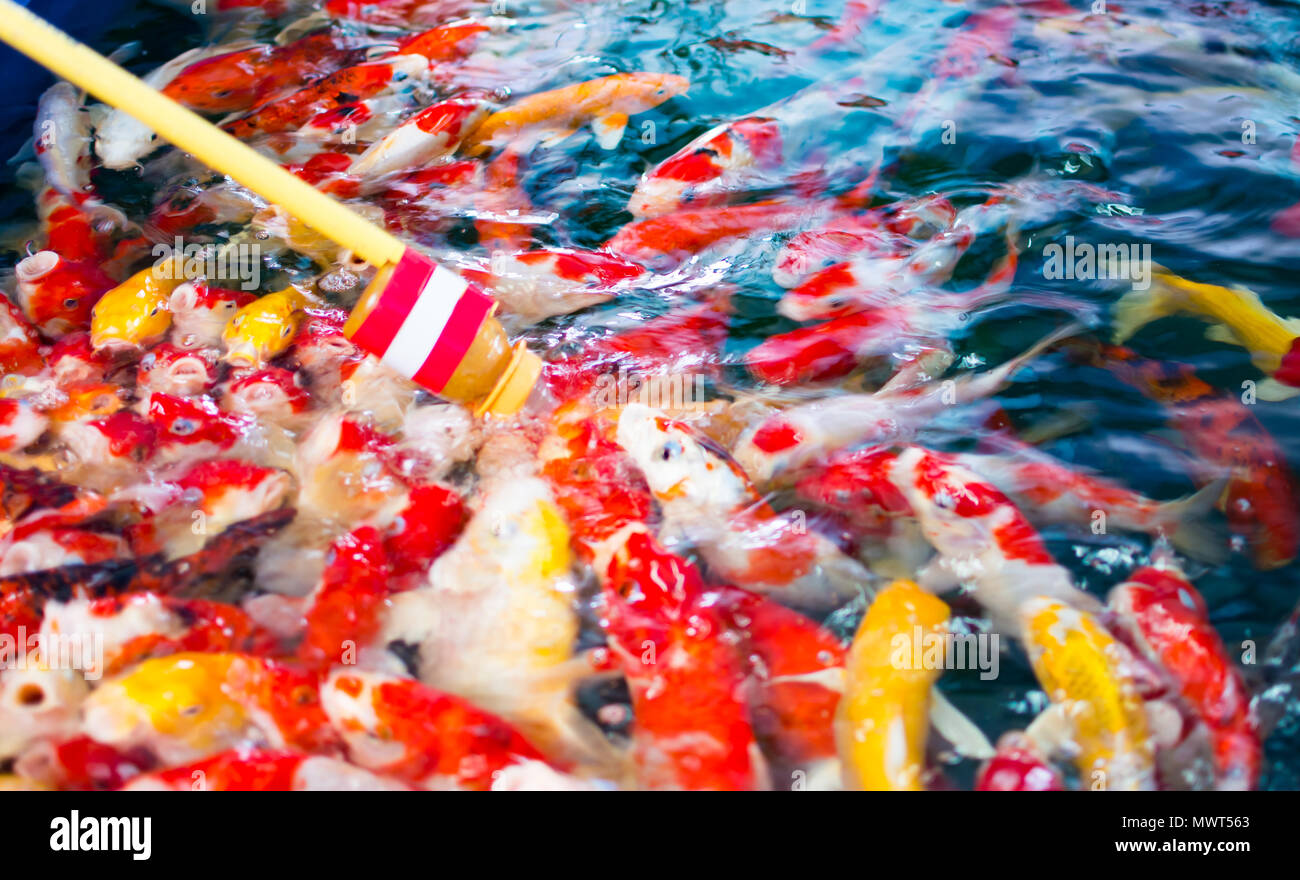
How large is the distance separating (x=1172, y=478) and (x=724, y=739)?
1340mm

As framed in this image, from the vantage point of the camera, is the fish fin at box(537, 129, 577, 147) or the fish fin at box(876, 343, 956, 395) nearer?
the fish fin at box(876, 343, 956, 395)

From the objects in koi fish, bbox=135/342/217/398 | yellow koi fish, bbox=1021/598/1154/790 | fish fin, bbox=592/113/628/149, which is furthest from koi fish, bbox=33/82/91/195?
yellow koi fish, bbox=1021/598/1154/790

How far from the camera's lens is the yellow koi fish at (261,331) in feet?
8.52

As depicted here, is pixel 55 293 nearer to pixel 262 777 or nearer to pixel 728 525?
pixel 262 777

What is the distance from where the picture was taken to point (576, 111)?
146 inches

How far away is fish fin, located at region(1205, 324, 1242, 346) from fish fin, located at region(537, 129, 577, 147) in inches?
91.4

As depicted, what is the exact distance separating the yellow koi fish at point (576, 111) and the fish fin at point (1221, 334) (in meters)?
2.14

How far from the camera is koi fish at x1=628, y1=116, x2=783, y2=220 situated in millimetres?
3275

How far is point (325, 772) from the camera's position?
1.65 m
